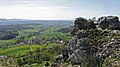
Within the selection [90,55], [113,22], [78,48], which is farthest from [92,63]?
[113,22]

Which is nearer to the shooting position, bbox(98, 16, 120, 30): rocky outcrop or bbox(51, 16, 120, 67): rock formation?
bbox(51, 16, 120, 67): rock formation

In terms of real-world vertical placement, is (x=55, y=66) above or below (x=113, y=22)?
below

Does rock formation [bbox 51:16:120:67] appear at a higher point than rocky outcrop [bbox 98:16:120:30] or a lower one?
lower

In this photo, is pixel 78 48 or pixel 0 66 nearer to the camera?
pixel 78 48

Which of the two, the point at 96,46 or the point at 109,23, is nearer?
the point at 96,46

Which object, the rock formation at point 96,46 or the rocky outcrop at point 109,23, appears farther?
the rocky outcrop at point 109,23

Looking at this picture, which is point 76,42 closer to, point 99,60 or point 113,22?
point 99,60

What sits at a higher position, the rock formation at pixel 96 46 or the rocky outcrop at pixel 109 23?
the rocky outcrop at pixel 109 23

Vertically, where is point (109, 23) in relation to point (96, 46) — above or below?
above

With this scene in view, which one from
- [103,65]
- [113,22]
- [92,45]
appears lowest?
[103,65]

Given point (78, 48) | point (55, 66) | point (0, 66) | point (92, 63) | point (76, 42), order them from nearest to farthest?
point (92, 63) → point (78, 48) → point (76, 42) → point (55, 66) → point (0, 66)

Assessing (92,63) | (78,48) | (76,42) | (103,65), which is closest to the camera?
(103,65)
